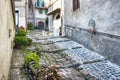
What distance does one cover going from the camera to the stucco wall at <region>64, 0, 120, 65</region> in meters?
7.01

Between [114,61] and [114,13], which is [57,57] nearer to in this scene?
[114,61]

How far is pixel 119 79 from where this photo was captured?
18.2 feet

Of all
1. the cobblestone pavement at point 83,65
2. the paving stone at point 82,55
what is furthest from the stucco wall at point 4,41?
the paving stone at point 82,55

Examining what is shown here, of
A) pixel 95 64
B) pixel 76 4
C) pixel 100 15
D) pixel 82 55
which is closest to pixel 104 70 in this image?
pixel 95 64

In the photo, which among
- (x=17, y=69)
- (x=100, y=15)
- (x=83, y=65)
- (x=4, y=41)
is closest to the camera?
(x=4, y=41)

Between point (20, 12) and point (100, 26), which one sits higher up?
point (20, 12)

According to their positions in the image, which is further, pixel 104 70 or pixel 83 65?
pixel 83 65

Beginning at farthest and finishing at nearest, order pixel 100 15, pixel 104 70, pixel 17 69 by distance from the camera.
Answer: pixel 100 15, pixel 17 69, pixel 104 70

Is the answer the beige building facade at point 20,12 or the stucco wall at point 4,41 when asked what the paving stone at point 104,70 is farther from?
the beige building facade at point 20,12

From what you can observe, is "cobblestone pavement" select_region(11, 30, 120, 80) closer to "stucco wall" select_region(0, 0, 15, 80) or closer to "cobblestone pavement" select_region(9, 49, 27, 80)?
"cobblestone pavement" select_region(9, 49, 27, 80)

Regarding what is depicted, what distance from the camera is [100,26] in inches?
328

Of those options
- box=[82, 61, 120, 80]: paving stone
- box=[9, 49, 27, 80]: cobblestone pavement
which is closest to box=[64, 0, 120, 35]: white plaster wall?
box=[82, 61, 120, 80]: paving stone

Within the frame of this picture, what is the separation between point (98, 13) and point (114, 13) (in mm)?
1492

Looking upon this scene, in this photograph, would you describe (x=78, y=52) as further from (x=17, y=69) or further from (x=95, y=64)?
(x=17, y=69)
